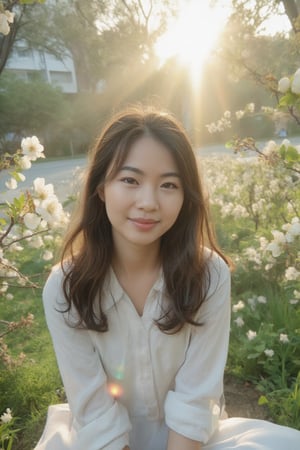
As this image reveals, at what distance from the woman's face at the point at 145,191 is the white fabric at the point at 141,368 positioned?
0.22 meters

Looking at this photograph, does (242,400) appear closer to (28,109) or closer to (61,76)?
(28,109)

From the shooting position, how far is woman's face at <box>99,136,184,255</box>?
104 cm

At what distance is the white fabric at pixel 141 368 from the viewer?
114cm

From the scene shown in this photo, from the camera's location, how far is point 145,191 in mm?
1032

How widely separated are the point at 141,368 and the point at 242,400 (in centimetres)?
90

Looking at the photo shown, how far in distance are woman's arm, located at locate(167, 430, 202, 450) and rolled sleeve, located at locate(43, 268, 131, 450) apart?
134 mm

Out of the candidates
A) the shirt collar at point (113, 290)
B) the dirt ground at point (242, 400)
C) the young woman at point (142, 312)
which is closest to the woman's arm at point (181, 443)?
the young woman at point (142, 312)

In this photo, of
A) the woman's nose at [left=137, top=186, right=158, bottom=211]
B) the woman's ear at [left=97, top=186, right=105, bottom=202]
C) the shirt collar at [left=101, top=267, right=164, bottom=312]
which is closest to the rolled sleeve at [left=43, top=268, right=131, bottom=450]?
the shirt collar at [left=101, top=267, right=164, bottom=312]

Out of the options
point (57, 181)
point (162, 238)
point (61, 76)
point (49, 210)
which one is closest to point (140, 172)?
point (162, 238)

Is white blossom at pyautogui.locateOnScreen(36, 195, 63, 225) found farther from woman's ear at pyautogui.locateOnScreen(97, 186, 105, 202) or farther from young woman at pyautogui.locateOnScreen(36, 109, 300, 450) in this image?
woman's ear at pyautogui.locateOnScreen(97, 186, 105, 202)

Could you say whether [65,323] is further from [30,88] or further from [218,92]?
[218,92]

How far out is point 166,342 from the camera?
3.88 ft

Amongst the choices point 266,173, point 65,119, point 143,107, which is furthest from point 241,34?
point 65,119

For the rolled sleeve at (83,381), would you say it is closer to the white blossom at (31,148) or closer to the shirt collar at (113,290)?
the shirt collar at (113,290)
